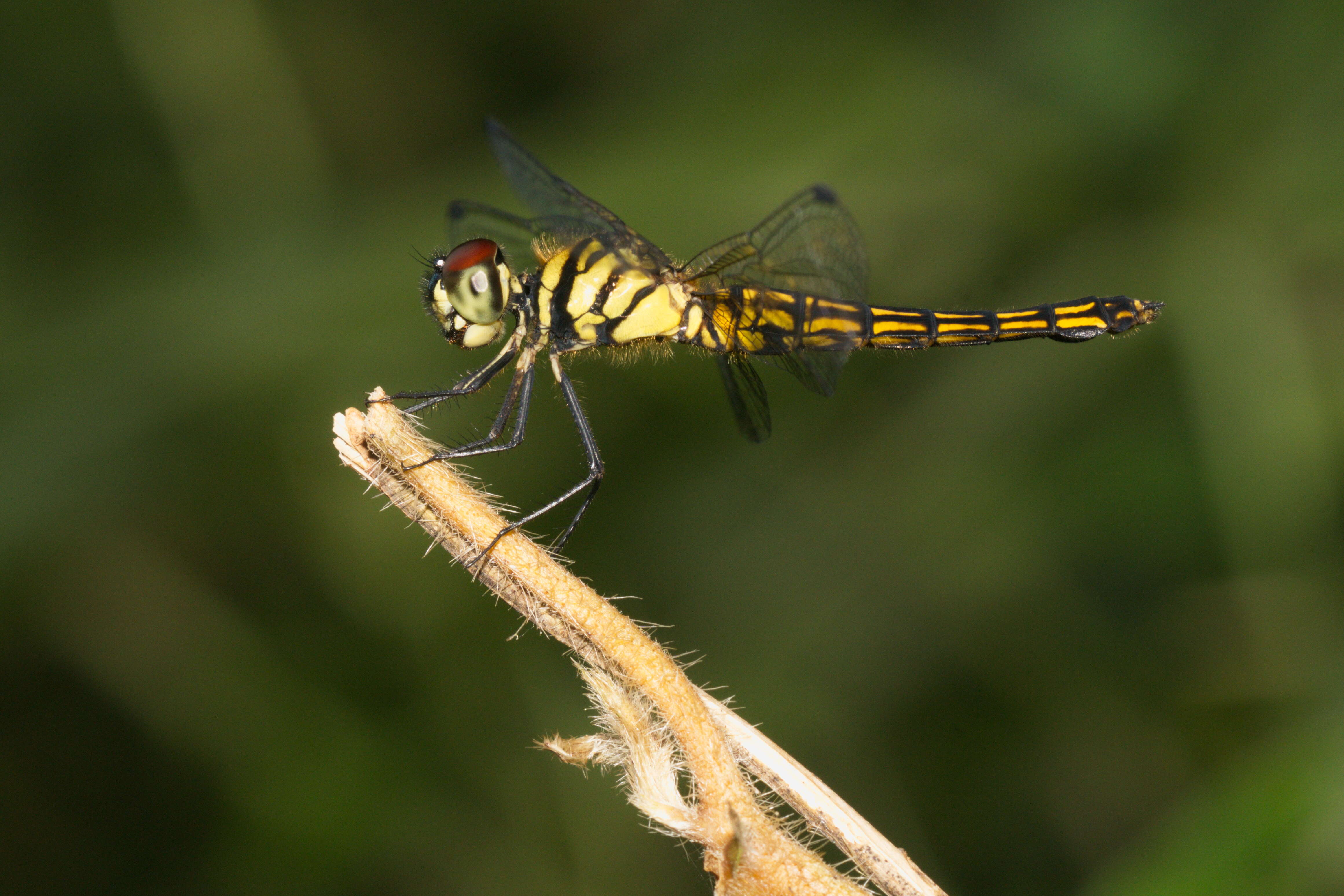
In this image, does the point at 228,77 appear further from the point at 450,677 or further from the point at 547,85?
the point at 450,677

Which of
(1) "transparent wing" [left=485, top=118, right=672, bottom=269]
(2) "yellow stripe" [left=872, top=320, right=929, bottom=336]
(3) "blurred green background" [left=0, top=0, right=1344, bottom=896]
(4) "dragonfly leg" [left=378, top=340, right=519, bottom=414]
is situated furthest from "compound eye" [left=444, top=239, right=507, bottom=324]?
(2) "yellow stripe" [left=872, top=320, right=929, bottom=336]

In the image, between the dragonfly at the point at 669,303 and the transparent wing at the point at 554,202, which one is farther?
the transparent wing at the point at 554,202

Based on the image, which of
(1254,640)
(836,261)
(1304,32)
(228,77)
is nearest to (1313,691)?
(1254,640)

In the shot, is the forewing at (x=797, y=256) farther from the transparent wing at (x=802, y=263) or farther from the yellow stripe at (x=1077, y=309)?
the yellow stripe at (x=1077, y=309)

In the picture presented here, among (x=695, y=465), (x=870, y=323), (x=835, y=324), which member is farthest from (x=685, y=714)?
(x=695, y=465)

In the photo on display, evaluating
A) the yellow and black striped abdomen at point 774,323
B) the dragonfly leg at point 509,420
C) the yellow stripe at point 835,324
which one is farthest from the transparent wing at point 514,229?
the yellow stripe at point 835,324

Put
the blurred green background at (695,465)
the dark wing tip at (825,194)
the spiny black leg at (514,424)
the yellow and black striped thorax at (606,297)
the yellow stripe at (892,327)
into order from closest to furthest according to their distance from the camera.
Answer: the spiny black leg at (514,424) → the dark wing tip at (825,194) → the yellow and black striped thorax at (606,297) → the yellow stripe at (892,327) → the blurred green background at (695,465)
